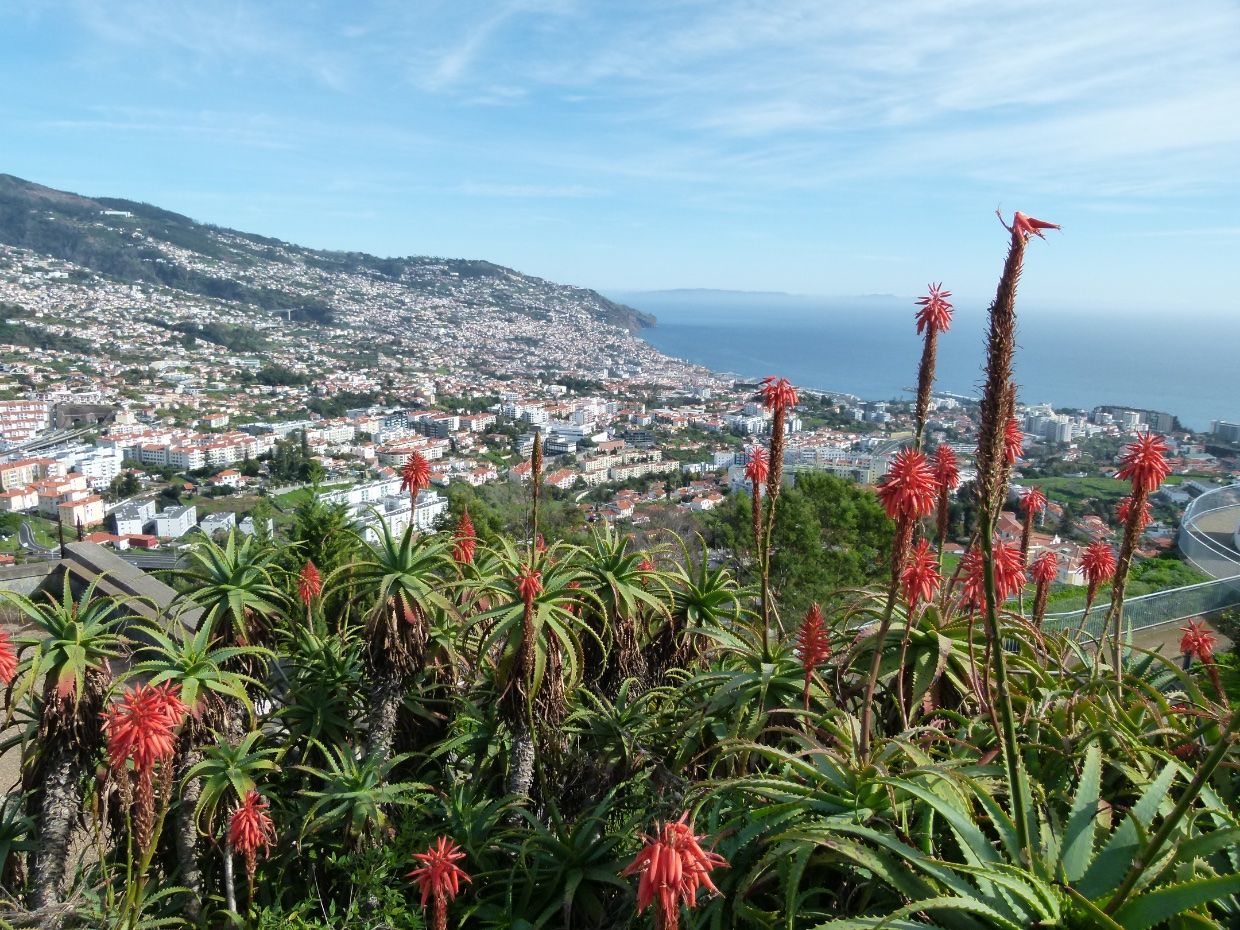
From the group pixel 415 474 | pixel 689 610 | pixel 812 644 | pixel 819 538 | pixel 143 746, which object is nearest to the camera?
pixel 143 746

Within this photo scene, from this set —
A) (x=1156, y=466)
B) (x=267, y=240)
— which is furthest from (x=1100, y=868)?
(x=267, y=240)

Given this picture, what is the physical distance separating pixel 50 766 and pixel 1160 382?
61.5 m

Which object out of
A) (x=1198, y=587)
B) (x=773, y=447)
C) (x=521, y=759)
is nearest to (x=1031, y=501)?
(x=773, y=447)

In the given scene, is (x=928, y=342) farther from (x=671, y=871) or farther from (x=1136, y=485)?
(x=671, y=871)

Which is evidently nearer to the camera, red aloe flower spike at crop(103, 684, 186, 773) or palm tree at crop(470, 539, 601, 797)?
red aloe flower spike at crop(103, 684, 186, 773)

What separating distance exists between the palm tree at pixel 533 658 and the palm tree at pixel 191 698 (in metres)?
1.29

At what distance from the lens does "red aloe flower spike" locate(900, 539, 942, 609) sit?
8.93 feet

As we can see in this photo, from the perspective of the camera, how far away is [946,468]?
10.6 feet

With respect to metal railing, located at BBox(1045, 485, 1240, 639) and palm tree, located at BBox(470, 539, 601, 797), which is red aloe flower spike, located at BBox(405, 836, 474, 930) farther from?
metal railing, located at BBox(1045, 485, 1240, 639)

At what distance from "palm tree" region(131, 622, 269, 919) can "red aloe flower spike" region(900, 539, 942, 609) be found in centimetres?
315

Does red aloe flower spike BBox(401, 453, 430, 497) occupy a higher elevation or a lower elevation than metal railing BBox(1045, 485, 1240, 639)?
higher

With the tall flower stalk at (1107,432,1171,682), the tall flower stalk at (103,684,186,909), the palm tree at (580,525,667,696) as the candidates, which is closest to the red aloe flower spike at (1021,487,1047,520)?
the tall flower stalk at (1107,432,1171,682)

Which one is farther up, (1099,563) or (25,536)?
(1099,563)

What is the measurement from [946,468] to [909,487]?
941mm
